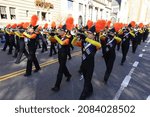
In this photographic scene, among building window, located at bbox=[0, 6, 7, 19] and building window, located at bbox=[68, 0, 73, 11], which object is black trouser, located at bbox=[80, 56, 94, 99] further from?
building window, located at bbox=[68, 0, 73, 11]

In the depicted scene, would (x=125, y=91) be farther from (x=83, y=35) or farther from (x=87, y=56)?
(x=83, y=35)

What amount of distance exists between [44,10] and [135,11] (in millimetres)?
58367

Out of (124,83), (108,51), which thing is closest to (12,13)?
(108,51)

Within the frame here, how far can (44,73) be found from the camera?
7.08m

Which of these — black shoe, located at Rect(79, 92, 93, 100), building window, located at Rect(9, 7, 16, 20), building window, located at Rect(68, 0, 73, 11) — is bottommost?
black shoe, located at Rect(79, 92, 93, 100)

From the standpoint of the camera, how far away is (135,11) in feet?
245

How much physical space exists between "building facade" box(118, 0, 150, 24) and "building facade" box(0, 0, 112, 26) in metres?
33.4

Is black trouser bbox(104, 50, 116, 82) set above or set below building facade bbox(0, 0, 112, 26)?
below

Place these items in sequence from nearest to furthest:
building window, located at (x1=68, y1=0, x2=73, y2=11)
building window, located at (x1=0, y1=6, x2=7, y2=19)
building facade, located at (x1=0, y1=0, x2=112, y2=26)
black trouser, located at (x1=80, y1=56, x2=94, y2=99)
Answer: black trouser, located at (x1=80, y1=56, x2=94, y2=99)
building window, located at (x1=0, y1=6, x2=7, y2=19)
building facade, located at (x1=0, y1=0, x2=112, y2=26)
building window, located at (x1=68, y1=0, x2=73, y2=11)

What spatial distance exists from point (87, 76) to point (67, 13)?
3007 cm

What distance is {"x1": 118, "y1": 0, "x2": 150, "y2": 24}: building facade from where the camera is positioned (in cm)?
7282

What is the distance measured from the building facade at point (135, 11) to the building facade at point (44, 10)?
33.4 metres

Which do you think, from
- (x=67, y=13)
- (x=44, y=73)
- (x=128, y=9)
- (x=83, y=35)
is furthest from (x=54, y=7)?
(x=128, y=9)

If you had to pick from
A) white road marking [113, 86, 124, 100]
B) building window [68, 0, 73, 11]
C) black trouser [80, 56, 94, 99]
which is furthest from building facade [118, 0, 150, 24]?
black trouser [80, 56, 94, 99]
